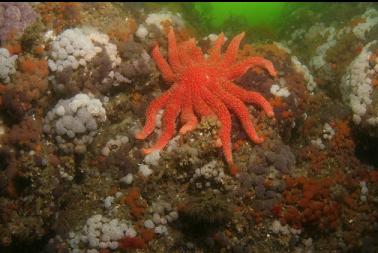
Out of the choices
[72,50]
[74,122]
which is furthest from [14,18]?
[74,122]

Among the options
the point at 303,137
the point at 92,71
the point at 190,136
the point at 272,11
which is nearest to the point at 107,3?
the point at 92,71

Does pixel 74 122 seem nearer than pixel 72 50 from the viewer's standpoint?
Yes

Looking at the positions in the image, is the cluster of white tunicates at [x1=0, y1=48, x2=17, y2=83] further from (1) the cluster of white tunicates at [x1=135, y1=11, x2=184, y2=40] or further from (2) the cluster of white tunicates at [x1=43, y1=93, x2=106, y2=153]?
(1) the cluster of white tunicates at [x1=135, y1=11, x2=184, y2=40]

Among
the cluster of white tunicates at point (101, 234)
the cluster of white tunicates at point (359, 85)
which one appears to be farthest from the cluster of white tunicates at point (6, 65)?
the cluster of white tunicates at point (359, 85)

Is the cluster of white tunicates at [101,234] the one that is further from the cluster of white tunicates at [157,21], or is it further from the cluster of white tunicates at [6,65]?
the cluster of white tunicates at [157,21]

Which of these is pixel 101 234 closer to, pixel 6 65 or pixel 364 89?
pixel 6 65

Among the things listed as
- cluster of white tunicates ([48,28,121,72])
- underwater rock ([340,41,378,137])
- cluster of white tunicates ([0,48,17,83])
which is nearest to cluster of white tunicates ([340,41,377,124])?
underwater rock ([340,41,378,137])
